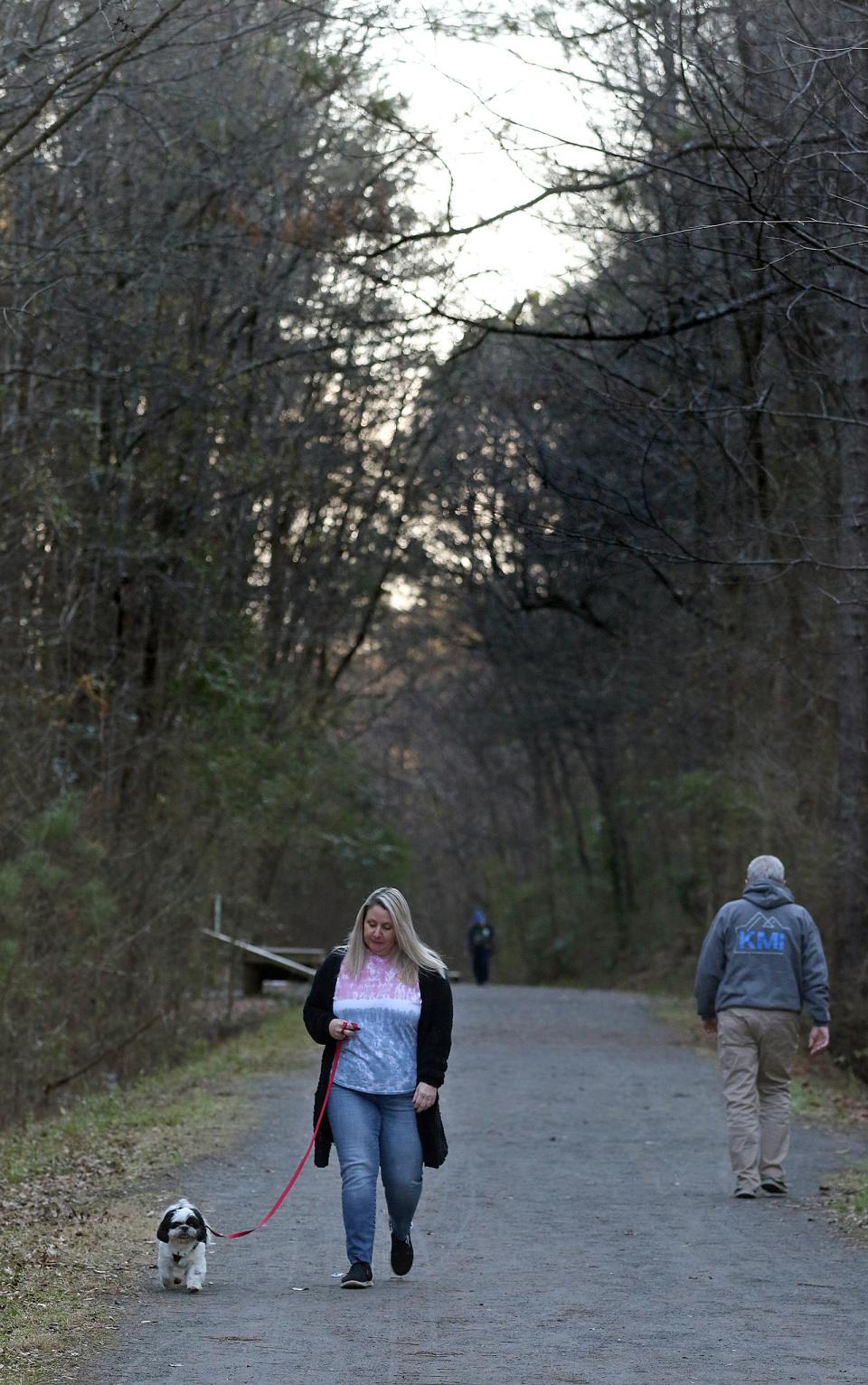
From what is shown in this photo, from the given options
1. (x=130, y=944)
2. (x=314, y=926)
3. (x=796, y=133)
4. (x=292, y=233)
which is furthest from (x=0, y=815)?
(x=314, y=926)

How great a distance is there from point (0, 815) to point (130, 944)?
Result: 130 inches

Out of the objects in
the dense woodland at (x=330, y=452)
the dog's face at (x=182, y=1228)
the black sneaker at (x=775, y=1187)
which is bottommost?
the black sneaker at (x=775, y=1187)

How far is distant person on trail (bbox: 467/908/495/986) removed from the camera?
43031 millimetres

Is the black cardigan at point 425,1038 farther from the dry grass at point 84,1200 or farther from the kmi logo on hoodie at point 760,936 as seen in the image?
the kmi logo on hoodie at point 760,936

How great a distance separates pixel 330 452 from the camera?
29.9m

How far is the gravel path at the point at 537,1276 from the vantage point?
6.88 meters

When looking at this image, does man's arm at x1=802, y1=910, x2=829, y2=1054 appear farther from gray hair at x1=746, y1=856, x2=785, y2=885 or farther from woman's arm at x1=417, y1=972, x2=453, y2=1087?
woman's arm at x1=417, y1=972, x2=453, y2=1087

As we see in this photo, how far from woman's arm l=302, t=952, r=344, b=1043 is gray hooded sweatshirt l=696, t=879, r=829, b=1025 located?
12.3ft

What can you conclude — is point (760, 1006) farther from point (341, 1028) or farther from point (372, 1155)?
point (341, 1028)

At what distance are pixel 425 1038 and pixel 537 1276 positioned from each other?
1.28 metres

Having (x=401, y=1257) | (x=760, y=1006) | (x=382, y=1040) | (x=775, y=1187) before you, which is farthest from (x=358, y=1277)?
(x=760, y=1006)

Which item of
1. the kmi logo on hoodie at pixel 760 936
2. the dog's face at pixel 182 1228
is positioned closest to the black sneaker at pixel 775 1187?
the kmi logo on hoodie at pixel 760 936

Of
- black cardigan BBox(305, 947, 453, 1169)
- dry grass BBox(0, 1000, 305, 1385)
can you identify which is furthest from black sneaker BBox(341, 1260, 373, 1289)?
dry grass BBox(0, 1000, 305, 1385)

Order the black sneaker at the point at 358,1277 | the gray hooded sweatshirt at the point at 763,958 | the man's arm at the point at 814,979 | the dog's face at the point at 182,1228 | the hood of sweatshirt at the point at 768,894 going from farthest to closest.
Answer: the hood of sweatshirt at the point at 768,894 < the gray hooded sweatshirt at the point at 763,958 < the man's arm at the point at 814,979 < the black sneaker at the point at 358,1277 < the dog's face at the point at 182,1228
